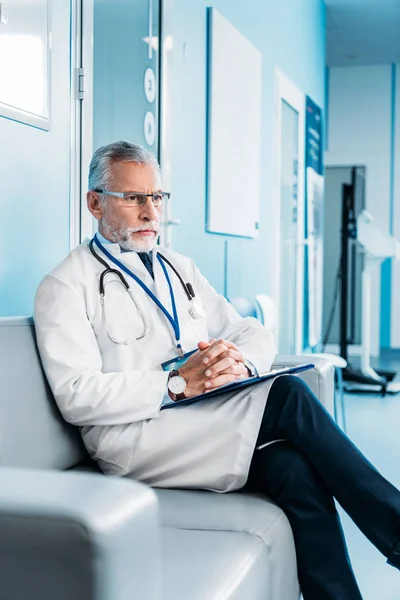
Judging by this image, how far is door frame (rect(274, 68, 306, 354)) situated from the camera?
19.0 ft

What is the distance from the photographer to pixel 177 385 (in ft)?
6.63

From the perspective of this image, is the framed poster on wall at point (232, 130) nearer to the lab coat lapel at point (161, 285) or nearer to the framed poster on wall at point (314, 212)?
the lab coat lapel at point (161, 285)

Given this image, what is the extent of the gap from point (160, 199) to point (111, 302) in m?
0.43

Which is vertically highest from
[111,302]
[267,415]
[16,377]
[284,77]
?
[284,77]

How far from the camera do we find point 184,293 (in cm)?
243

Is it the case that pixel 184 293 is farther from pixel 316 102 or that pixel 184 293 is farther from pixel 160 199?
pixel 316 102

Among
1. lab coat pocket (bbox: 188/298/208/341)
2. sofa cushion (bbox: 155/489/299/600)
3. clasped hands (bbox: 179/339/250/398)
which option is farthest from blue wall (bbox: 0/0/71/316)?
sofa cushion (bbox: 155/489/299/600)

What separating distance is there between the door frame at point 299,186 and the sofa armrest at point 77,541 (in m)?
4.90

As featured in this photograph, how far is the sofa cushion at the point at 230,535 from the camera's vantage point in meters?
1.48

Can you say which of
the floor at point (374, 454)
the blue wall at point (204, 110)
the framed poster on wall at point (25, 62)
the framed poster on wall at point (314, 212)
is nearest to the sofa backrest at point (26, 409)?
the framed poster on wall at point (25, 62)

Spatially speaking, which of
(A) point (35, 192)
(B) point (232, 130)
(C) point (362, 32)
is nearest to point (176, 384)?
(A) point (35, 192)

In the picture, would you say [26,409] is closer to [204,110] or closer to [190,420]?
[190,420]

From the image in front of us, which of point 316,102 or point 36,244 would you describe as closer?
point 36,244

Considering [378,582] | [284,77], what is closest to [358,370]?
[284,77]
